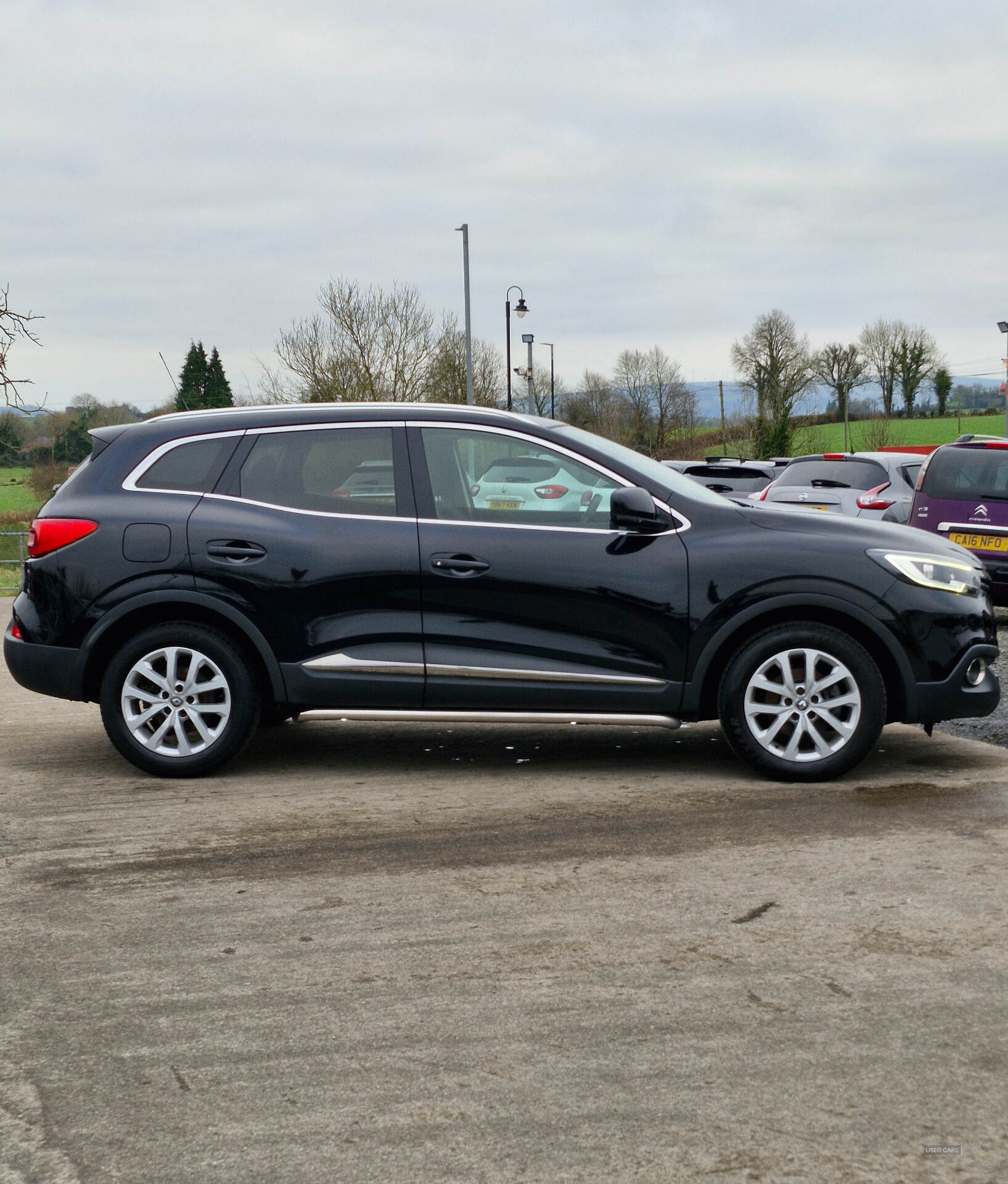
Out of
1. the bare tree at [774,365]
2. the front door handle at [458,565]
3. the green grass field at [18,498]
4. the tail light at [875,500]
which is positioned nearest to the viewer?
the front door handle at [458,565]

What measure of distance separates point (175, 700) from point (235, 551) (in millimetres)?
772

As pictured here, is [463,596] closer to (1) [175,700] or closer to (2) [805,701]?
(1) [175,700]

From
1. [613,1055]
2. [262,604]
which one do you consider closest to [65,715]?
[262,604]

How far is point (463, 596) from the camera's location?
658 centimetres

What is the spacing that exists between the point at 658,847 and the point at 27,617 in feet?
11.3

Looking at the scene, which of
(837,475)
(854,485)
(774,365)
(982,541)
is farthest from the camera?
(774,365)

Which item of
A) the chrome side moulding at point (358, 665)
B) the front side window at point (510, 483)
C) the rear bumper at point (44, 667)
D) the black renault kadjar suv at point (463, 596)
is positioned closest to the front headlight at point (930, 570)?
the black renault kadjar suv at point (463, 596)

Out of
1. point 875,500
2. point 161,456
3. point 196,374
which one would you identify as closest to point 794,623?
point 161,456

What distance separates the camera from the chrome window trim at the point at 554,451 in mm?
6598

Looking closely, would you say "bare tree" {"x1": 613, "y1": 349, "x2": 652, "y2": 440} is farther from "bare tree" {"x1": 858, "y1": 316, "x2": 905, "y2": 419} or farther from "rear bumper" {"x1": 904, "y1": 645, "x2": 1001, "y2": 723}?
"rear bumper" {"x1": 904, "y1": 645, "x2": 1001, "y2": 723}

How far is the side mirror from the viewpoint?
6.45 m

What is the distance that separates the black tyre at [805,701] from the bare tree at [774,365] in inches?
2829

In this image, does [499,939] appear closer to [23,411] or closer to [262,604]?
[262,604]

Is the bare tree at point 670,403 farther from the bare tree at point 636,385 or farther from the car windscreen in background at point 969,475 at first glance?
the car windscreen in background at point 969,475
